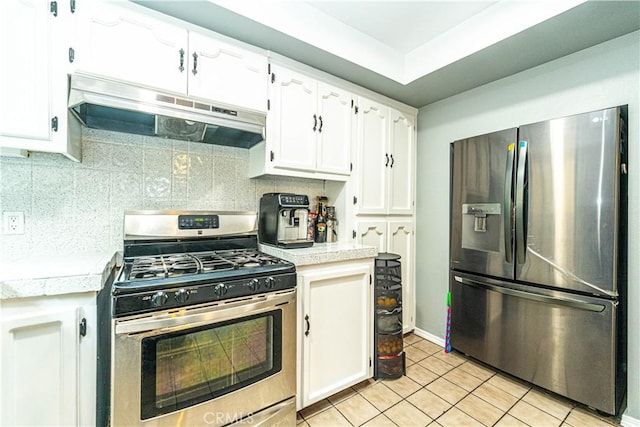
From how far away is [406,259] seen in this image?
2666 mm

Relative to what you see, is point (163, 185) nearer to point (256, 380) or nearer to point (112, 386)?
point (112, 386)

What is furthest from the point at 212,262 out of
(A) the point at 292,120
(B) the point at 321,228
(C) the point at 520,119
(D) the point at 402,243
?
(C) the point at 520,119

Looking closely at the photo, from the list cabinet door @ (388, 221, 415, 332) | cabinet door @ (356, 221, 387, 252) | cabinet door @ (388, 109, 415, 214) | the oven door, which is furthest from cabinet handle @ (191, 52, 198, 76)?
cabinet door @ (388, 221, 415, 332)

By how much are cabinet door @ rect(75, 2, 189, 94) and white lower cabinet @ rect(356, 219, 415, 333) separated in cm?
167

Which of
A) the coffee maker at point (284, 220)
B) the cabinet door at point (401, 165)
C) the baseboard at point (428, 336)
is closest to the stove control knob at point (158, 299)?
the coffee maker at point (284, 220)

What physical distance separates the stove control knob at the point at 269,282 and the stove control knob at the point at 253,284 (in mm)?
44

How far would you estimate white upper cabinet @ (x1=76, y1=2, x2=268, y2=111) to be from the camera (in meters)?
1.31

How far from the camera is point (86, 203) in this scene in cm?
157

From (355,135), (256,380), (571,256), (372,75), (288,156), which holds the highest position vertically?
(372,75)

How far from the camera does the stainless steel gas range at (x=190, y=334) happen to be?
1105mm

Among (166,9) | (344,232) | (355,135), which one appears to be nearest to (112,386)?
(344,232)

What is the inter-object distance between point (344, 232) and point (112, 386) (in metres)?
1.69

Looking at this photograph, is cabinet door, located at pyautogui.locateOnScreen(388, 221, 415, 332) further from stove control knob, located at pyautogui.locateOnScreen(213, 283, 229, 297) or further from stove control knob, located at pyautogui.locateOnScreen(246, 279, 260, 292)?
stove control knob, located at pyautogui.locateOnScreen(213, 283, 229, 297)

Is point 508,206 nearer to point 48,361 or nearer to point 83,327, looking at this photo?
point 83,327
